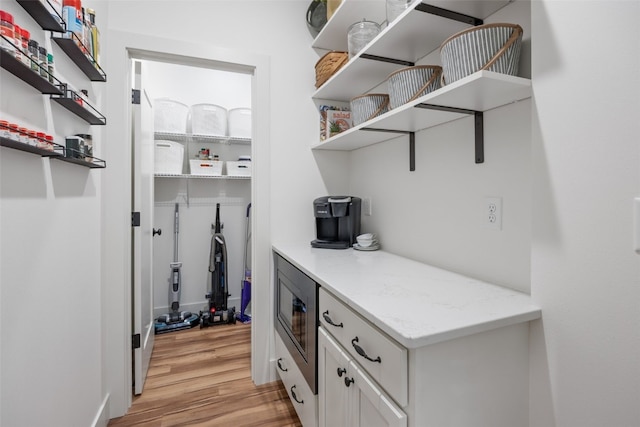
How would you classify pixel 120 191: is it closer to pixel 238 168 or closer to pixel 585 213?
pixel 238 168

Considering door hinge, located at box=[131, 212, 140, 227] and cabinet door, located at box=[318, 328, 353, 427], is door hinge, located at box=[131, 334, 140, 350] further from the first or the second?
cabinet door, located at box=[318, 328, 353, 427]

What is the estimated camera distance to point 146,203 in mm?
2057

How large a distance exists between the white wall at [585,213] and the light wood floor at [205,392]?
135 cm

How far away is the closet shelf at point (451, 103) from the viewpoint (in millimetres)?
891

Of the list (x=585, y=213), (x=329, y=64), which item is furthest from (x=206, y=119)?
(x=585, y=213)

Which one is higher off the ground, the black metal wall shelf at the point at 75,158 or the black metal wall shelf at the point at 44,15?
the black metal wall shelf at the point at 44,15

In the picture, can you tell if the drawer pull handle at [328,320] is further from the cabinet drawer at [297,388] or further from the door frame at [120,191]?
the door frame at [120,191]

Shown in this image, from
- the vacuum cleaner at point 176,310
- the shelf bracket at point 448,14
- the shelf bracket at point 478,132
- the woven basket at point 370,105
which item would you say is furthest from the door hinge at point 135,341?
the shelf bracket at point 448,14

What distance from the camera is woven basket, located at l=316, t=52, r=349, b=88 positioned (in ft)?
5.70

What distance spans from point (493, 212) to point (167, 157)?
8.41ft

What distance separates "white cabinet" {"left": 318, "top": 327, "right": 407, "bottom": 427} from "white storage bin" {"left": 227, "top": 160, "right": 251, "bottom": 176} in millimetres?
2073

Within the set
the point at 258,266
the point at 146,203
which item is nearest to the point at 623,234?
the point at 258,266

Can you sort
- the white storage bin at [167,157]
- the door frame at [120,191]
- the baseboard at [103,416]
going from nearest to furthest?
the baseboard at [103,416] < the door frame at [120,191] < the white storage bin at [167,157]

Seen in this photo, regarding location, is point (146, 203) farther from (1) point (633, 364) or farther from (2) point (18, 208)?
(1) point (633, 364)
